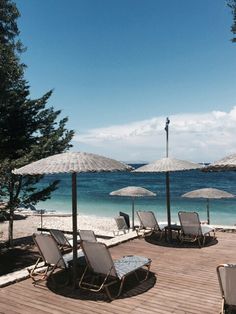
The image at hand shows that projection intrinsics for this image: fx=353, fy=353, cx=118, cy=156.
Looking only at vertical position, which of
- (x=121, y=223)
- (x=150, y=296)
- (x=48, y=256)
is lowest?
(x=150, y=296)

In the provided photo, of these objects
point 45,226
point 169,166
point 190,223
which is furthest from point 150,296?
point 45,226

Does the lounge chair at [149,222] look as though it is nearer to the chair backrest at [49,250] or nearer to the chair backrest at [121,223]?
the chair backrest at [121,223]

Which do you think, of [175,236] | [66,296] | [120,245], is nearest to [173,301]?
[66,296]

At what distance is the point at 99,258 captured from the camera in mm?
5914

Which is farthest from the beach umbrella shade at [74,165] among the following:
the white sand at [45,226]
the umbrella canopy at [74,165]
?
the white sand at [45,226]

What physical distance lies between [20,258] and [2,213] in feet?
5.49

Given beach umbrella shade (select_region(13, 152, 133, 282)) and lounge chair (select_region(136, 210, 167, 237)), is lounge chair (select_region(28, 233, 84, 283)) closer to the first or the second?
beach umbrella shade (select_region(13, 152, 133, 282))

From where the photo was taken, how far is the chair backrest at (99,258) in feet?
19.0

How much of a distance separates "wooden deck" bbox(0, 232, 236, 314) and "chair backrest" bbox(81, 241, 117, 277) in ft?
1.42

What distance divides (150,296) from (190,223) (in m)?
4.65

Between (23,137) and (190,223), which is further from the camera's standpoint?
(23,137)

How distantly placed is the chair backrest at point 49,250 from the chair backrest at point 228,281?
2888mm

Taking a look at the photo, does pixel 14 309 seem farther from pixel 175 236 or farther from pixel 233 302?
pixel 175 236

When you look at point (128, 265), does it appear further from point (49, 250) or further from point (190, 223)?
point (190, 223)
